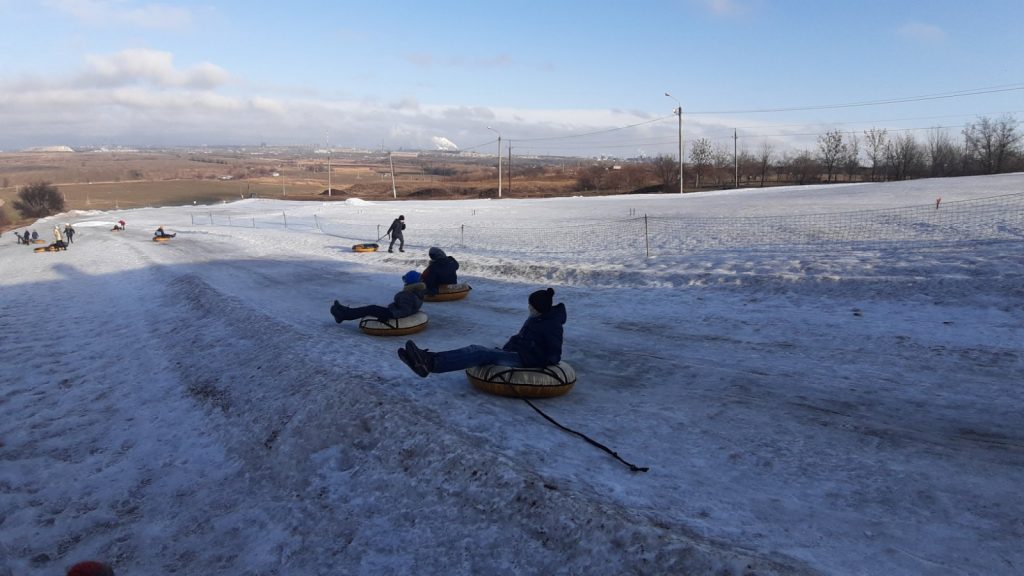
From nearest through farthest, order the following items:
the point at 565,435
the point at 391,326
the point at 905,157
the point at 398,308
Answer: the point at 565,435 → the point at 391,326 → the point at 398,308 → the point at 905,157

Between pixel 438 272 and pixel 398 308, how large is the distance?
295 centimetres

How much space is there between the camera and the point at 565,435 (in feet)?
21.6

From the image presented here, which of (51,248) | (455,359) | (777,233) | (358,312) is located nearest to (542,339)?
(455,359)

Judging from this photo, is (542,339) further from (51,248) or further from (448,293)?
(51,248)

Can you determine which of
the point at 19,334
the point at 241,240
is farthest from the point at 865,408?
the point at 241,240

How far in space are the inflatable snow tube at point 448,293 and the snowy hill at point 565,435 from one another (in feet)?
0.92

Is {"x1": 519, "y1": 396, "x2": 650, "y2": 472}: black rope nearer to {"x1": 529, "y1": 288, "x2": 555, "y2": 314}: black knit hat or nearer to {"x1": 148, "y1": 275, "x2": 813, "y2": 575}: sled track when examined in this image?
{"x1": 148, "y1": 275, "x2": 813, "y2": 575}: sled track

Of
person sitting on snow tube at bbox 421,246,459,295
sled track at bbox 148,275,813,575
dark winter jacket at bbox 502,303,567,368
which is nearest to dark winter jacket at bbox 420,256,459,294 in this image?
person sitting on snow tube at bbox 421,246,459,295

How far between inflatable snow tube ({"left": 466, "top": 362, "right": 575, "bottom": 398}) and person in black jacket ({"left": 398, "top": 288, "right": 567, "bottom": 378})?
9cm

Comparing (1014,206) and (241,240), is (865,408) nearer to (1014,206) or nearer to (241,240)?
(1014,206)

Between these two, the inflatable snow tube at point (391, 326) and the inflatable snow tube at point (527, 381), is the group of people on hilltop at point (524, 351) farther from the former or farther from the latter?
the inflatable snow tube at point (391, 326)

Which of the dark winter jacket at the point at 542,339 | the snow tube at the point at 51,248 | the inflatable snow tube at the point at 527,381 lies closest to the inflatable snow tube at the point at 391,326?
the inflatable snow tube at the point at 527,381

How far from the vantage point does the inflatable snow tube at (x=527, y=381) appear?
7434mm

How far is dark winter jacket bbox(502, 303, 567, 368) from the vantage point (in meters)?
7.48
